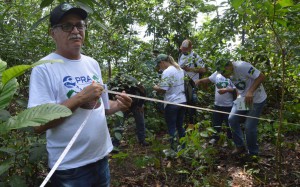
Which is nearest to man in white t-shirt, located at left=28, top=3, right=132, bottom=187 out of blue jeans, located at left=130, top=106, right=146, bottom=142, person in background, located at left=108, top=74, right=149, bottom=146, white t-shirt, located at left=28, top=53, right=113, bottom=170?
white t-shirt, located at left=28, top=53, right=113, bottom=170

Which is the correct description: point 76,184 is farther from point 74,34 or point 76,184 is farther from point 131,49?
point 131,49

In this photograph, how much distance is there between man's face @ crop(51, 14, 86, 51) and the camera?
1775mm

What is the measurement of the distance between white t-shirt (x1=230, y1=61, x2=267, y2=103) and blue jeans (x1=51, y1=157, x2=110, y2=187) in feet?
8.11

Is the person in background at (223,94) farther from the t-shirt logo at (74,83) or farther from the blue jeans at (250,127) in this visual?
the t-shirt logo at (74,83)

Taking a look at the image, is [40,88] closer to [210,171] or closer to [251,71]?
[210,171]

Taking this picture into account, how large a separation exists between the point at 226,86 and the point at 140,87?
1500mm

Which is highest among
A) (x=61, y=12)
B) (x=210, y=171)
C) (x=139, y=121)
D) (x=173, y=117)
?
(x=61, y=12)

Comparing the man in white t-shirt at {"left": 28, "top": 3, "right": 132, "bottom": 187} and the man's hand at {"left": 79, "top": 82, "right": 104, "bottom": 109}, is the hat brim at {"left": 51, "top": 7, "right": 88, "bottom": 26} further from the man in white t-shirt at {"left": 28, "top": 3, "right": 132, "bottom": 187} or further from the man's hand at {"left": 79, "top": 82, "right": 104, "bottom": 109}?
the man's hand at {"left": 79, "top": 82, "right": 104, "bottom": 109}

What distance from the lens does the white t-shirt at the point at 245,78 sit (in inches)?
150

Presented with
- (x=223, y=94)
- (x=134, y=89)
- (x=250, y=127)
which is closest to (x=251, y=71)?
(x=250, y=127)

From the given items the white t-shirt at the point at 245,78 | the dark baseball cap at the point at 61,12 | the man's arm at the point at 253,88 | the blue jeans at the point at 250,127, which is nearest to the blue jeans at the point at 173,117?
the blue jeans at the point at 250,127

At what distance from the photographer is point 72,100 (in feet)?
5.16

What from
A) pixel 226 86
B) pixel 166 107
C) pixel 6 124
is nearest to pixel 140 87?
pixel 166 107

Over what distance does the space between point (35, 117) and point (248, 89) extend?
3.26 m
